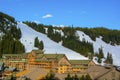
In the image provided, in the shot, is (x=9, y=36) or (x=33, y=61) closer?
(x=33, y=61)

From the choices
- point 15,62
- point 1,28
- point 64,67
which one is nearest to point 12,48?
point 15,62

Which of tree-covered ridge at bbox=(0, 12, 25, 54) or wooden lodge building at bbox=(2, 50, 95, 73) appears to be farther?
tree-covered ridge at bbox=(0, 12, 25, 54)

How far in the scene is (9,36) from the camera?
530ft

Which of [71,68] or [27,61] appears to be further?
[71,68]

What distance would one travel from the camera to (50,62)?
13312cm

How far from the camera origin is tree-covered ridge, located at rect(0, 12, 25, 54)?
472 ft

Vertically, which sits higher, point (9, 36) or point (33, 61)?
point (9, 36)

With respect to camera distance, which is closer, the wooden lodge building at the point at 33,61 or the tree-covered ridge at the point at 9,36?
the wooden lodge building at the point at 33,61

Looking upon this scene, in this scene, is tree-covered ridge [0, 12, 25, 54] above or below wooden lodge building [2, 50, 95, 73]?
above

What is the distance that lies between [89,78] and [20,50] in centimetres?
8259

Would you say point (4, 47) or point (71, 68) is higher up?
point (4, 47)

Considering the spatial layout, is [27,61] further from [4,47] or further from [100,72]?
[100,72]

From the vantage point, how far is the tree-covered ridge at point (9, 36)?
472ft

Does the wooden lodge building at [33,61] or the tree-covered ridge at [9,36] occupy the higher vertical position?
the tree-covered ridge at [9,36]
